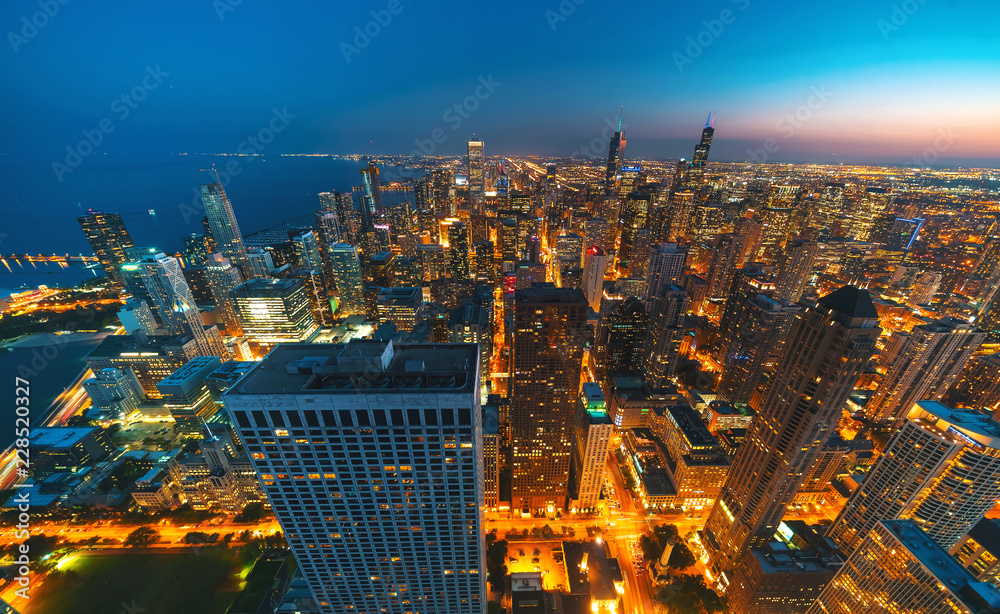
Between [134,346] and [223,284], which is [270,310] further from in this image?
[134,346]

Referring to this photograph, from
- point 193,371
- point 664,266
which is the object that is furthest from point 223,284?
point 664,266

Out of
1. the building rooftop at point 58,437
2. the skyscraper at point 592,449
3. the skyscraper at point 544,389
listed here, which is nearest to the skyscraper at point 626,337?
the skyscraper at point 592,449

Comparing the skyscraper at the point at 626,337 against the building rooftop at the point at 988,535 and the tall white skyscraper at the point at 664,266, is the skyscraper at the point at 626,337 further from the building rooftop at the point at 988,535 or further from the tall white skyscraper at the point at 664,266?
the building rooftop at the point at 988,535

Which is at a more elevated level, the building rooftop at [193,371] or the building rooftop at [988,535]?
the building rooftop at [988,535]

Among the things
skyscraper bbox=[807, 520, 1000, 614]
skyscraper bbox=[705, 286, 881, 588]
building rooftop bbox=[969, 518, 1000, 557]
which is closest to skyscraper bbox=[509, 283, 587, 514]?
skyscraper bbox=[705, 286, 881, 588]

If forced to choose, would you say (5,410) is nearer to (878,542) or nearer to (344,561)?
(344,561)

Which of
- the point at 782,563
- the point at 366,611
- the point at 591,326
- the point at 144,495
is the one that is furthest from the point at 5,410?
the point at 782,563
